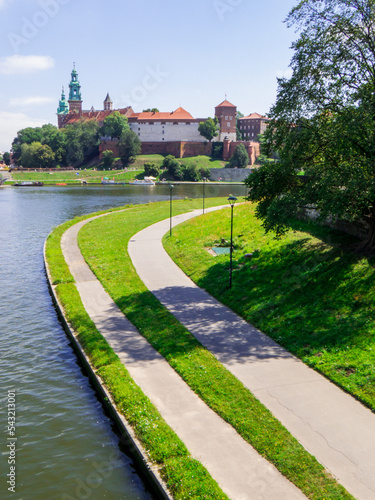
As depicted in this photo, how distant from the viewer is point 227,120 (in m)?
152

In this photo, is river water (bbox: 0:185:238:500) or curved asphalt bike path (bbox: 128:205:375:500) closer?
curved asphalt bike path (bbox: 128:205:375:500)

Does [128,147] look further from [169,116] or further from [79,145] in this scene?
[169,116]

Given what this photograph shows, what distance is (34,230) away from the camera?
131 ft

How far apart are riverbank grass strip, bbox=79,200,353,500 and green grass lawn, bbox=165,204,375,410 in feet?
7.65

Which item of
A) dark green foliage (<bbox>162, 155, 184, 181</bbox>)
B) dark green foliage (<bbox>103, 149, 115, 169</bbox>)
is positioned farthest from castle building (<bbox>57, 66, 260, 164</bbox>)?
dark green foliage (<bbox>162, 155, 184, 181</bbox>)

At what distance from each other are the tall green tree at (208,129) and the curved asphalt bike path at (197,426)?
5265 inches

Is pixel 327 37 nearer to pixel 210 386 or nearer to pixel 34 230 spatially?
pixel 210 386

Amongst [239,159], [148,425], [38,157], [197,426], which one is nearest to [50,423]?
[148,425]

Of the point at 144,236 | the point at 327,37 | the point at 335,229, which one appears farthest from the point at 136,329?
the point at 144,236

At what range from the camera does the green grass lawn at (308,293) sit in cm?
1199

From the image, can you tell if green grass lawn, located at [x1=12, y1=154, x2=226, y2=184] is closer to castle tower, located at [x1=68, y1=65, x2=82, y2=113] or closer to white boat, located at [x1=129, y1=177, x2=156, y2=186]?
white boat, located at [x1=129, y1=177, x2=156, y2=186]

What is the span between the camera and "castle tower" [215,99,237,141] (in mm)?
151125

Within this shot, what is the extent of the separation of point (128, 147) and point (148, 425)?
12874cm

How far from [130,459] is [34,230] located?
33.3m
